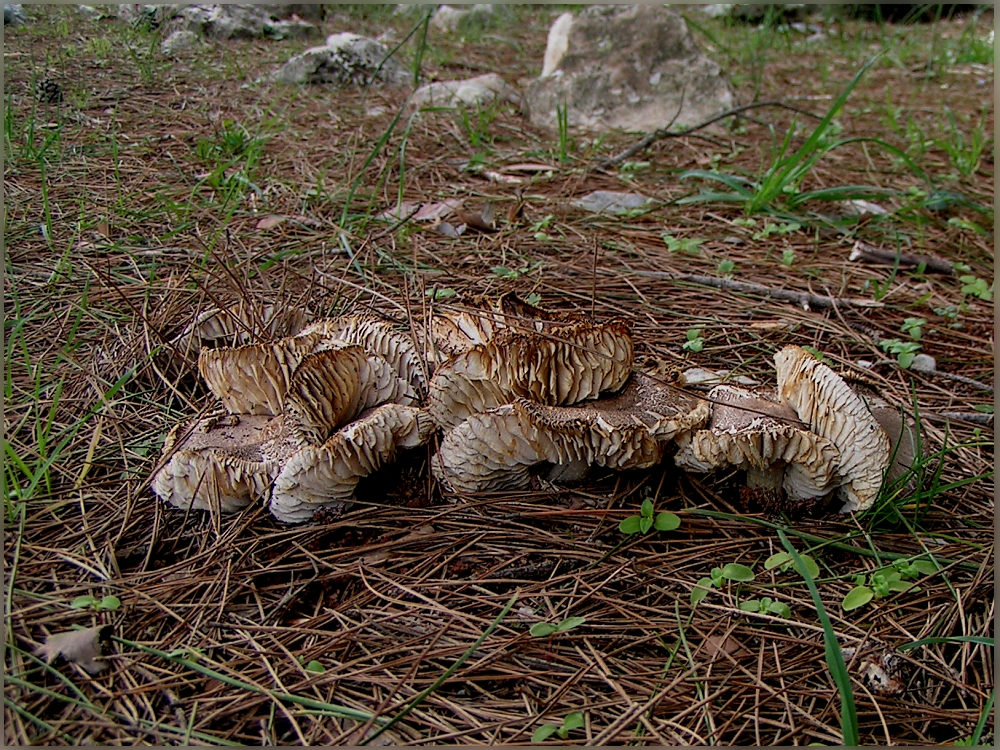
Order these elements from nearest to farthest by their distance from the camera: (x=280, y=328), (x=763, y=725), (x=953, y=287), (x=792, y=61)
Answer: (x=763, y=725) → (x=280, y=328) → (x=953, y=287) → (x=792, y=61)

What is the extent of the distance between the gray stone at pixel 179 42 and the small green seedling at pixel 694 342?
2408 millimetres

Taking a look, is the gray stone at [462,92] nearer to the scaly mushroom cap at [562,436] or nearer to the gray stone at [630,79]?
the gray stone at [630,79]

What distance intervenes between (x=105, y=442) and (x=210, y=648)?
95cm

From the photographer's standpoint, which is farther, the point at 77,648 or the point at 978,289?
the point at 978,289

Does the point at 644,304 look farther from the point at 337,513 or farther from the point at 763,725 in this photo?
the point at 763,725

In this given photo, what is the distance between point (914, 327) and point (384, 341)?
88.6 inches

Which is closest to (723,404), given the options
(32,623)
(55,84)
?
(32,623)

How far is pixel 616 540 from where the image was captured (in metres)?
2.15

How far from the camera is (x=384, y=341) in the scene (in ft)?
7.70

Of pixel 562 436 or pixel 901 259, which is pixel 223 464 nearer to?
pixel 562 436

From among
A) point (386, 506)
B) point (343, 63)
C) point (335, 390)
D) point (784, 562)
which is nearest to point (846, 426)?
point (784, 562)

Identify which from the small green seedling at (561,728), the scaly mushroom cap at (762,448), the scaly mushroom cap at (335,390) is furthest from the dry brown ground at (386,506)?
the scaly mushroom cap at (335,390)

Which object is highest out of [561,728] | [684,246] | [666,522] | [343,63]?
[343,63]

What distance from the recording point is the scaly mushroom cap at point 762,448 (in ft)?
6.61
